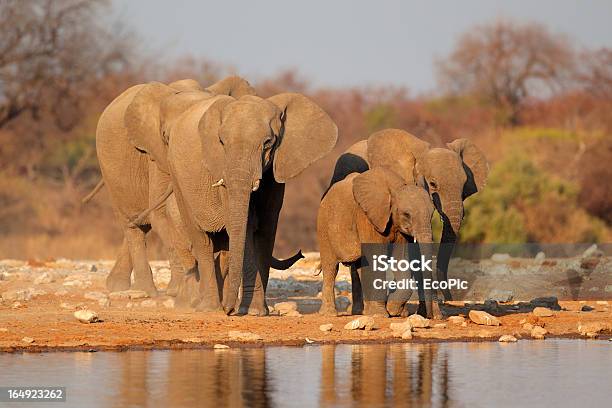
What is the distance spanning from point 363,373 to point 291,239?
21382mm

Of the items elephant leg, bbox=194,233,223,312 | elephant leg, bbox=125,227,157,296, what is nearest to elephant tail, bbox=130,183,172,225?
elephant leg, bbox=125,227,157,296

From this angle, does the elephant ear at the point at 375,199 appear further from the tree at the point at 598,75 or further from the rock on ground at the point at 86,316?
the tree at the point at 598,75

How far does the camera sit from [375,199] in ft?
43.3

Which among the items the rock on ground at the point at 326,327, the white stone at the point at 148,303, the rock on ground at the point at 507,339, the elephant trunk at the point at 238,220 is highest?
the elephant trunk at the point at 238,220

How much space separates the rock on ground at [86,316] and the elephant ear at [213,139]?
5.18ft

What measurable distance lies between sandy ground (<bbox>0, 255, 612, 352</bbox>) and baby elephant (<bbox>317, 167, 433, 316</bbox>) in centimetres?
43

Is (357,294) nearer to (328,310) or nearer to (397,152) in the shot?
(328,310)

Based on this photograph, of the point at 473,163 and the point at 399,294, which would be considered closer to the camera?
the point at 399,294

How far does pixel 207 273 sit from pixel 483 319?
257 centimetres

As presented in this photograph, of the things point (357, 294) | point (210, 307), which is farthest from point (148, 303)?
point (357, 294)

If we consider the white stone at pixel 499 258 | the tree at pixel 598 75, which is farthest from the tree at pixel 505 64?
the white stone at pixel 499 258

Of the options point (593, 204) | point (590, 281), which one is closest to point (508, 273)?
point (590, 281)

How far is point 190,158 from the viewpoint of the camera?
45.7 feet

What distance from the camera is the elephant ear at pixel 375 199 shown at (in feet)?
43.3
